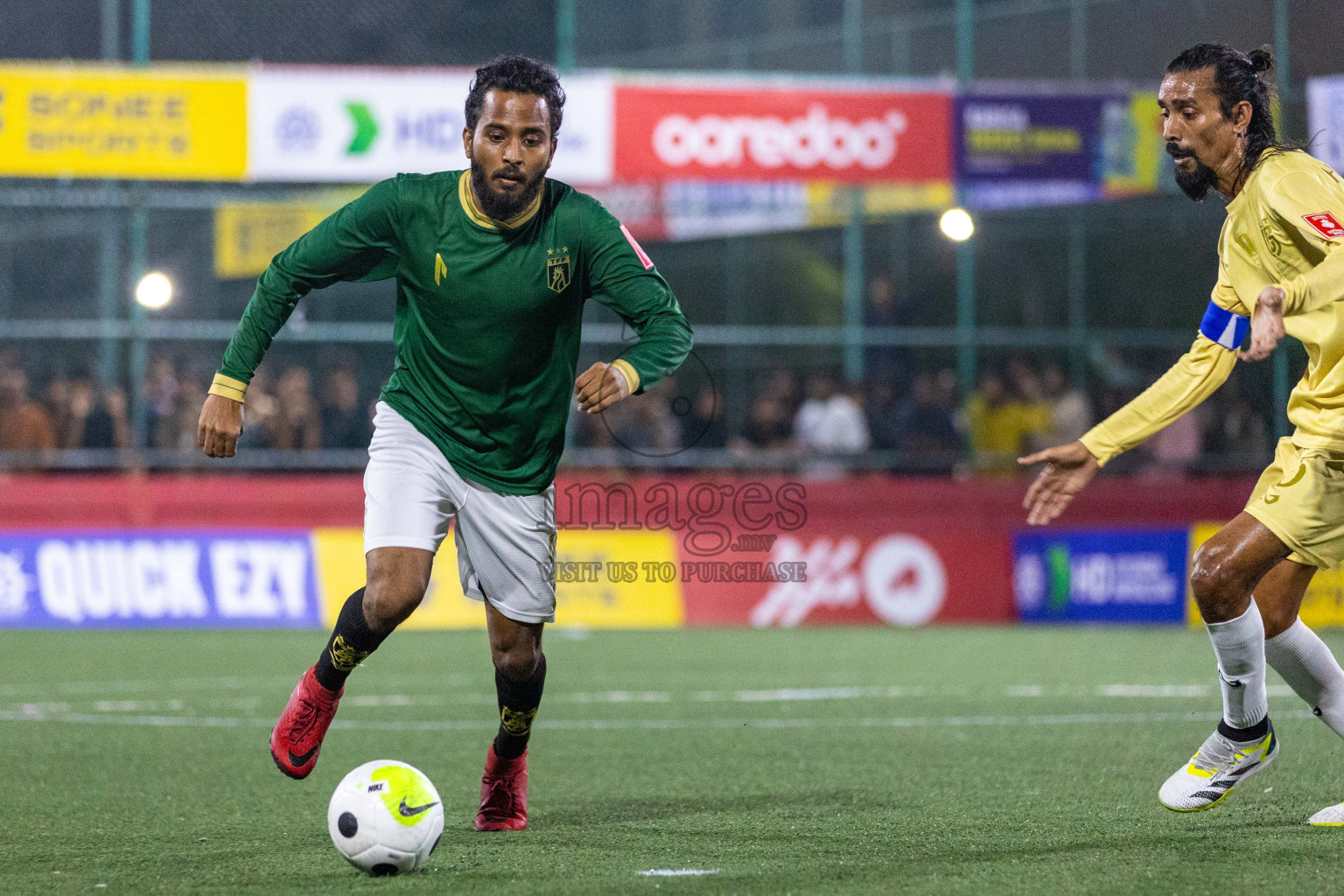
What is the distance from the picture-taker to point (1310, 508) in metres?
5.48

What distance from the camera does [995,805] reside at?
6.29 meters

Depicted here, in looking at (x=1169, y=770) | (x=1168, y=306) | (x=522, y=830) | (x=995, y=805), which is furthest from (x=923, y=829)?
(x=1168, y=306)

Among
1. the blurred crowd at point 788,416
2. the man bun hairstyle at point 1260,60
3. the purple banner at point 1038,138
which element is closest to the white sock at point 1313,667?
the man bun hairstyle at point 1260,60

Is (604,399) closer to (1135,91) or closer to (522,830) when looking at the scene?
(522,830)

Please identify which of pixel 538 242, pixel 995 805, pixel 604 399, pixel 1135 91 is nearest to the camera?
pixel 604 399

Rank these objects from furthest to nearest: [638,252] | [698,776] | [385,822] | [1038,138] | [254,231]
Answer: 1. [254,231]
2. [1038,138]
3. [698,776]
4. [638,252]
5. [385,822]

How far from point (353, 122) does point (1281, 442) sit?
39.6 ft

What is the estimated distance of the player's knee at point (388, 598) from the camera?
5.45 m

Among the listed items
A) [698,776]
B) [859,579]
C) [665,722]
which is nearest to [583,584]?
[859,579]

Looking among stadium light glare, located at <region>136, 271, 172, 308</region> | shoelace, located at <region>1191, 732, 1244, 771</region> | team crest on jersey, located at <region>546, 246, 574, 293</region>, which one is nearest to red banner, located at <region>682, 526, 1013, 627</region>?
stadium light glare, located at <region>136, 271, 172, 308</region>

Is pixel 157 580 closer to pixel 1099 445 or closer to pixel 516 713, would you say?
pixel 516 713

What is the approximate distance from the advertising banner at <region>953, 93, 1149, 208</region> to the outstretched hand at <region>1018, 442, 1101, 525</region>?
39.2ft

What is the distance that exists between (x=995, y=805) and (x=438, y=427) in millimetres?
2499

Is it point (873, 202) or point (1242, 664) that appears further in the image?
point (873, 202)
